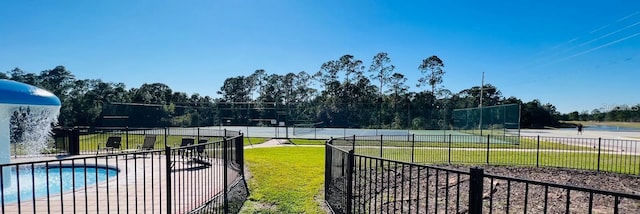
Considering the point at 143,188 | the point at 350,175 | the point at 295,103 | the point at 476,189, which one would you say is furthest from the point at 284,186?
the point at 295,103

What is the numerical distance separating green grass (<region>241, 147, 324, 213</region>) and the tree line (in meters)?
14.9

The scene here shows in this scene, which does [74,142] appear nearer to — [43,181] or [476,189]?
[43,181]

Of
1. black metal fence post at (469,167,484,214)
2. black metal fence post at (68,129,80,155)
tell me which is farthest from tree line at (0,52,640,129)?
black metal fence post at (469,167,484,214)

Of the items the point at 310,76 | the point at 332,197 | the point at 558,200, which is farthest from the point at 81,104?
the point at 310,76

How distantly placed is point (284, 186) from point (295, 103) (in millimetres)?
34385

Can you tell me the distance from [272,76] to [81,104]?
36803mm

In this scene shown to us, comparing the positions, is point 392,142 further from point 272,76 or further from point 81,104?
point 272,76

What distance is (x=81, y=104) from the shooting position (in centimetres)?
2577

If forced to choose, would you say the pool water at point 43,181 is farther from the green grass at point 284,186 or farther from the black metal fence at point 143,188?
the green grass at point 284,186

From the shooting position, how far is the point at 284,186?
7.78m

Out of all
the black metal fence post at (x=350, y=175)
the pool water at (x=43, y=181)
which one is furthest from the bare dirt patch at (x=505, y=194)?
the pool water at (x=43, y=181)

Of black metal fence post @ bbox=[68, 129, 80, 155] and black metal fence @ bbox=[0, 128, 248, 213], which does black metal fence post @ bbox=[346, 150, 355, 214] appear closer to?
black metal fence @ bbox=[0, 128, 248, 213]

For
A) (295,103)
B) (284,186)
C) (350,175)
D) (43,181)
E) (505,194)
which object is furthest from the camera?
Answer: (295,103)

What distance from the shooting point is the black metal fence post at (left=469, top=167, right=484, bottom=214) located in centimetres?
261
